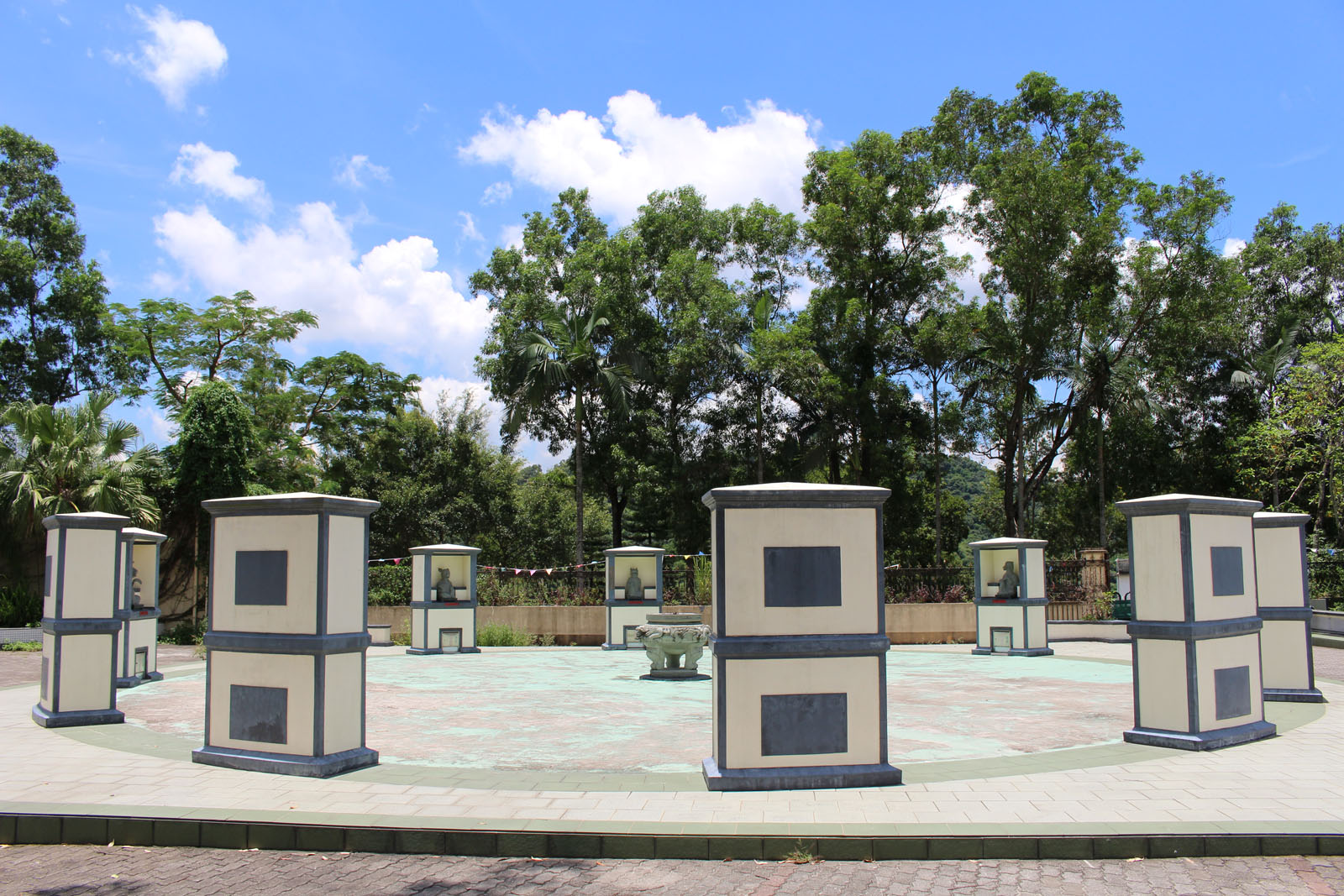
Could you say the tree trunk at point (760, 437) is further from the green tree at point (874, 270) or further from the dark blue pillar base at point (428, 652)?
the dark blue pillar base at point (428, 652)

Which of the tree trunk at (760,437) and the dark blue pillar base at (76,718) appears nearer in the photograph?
the dark blue pillar base at (76,718)

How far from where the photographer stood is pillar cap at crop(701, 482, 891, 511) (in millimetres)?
7035

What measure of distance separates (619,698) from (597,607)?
1001 centimetres

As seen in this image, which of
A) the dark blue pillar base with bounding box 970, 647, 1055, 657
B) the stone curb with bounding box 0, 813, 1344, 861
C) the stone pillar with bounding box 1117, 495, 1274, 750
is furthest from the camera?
the dark blue pillar base with bounding box 970, 647, 1055, 657

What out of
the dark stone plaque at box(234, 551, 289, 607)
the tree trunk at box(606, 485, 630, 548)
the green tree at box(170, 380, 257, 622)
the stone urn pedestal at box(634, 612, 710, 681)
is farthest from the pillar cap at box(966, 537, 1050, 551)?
the green tree at box(170, 380, 257, 622)

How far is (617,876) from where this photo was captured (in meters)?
5.26

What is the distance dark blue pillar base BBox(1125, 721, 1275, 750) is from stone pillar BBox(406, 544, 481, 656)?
536 inches

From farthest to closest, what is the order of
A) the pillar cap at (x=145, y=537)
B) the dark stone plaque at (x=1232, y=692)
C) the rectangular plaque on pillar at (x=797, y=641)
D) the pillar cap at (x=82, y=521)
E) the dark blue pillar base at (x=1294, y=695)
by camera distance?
the pillar cap at (x=145, y=537) → the dark blue pillar base at (x=1294, y=695) → the pillar cap at (x=82, y=521) → the dark stone plaque at (x=1232, y=692) → the rectangular plaque on pillar at (x=797, y=641)

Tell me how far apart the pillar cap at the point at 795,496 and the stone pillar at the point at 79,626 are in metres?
7.27

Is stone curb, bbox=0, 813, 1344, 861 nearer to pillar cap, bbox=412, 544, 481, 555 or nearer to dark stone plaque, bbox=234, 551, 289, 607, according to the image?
dark stone plaque, bbox=234, 551, 289, 607

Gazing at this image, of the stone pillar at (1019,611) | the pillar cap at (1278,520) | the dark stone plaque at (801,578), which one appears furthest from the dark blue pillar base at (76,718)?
the stone pillar at (1019,611)

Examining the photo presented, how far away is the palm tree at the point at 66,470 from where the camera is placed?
71.5ft

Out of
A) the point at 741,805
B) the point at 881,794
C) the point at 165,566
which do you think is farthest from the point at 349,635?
the point at 165,566

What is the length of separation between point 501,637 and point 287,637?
557 inches
